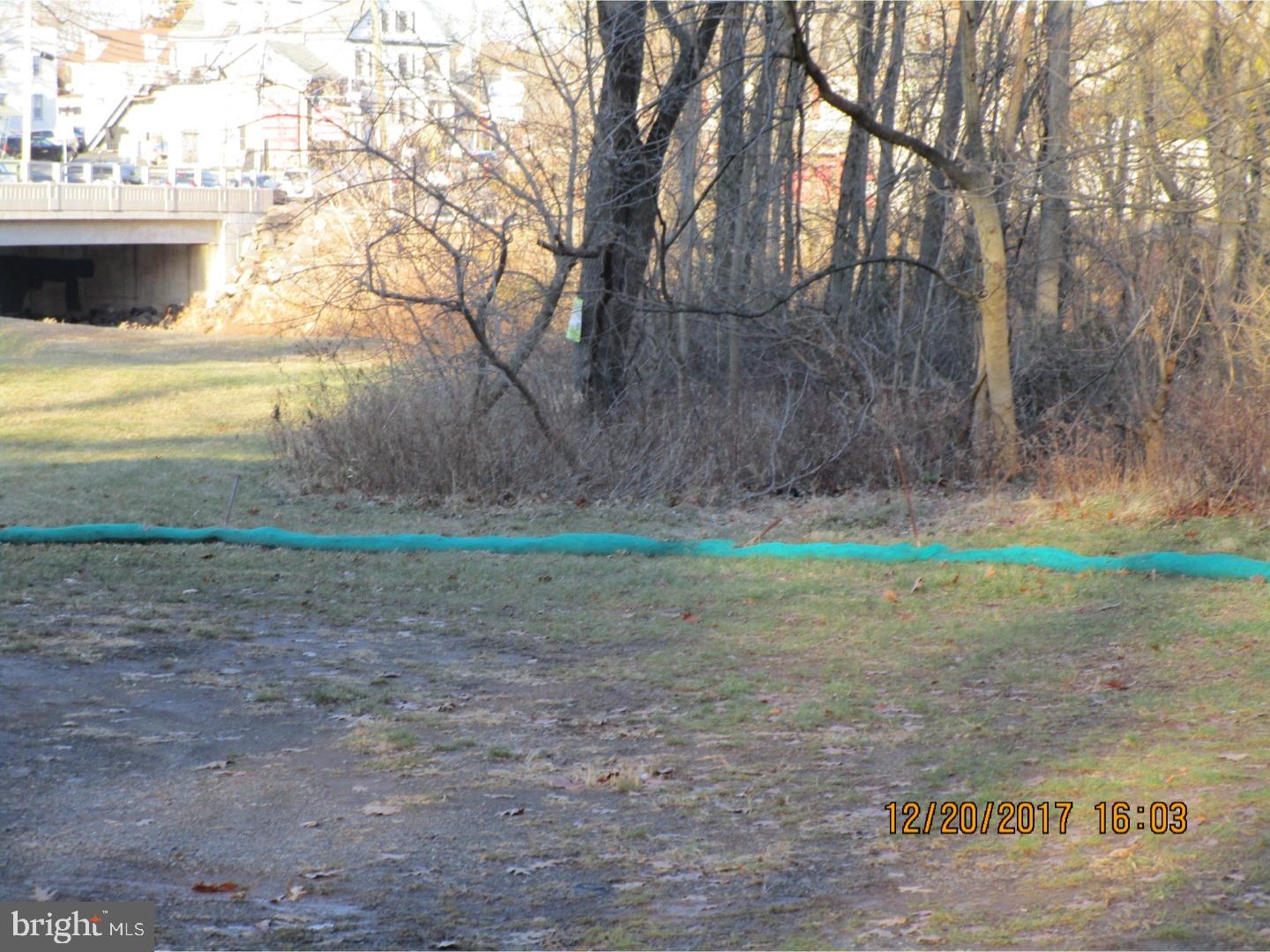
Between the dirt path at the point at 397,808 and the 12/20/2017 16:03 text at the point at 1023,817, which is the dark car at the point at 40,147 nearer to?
the dirt path at the point at 397,808

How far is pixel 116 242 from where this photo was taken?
35.4 meters

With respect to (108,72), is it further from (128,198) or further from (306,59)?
(306,59)

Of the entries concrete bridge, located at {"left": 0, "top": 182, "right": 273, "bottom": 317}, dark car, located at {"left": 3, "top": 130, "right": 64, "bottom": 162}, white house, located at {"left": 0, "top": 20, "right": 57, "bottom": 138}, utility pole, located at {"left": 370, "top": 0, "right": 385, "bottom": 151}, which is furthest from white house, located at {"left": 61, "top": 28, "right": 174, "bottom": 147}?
utility pole, located at {"left": 370, "top": 0, "right": 385, "bottom": 151}

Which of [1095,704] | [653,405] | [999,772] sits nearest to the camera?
[999,772]

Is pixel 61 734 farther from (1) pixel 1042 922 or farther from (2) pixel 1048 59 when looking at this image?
(2) pixel 1048 59

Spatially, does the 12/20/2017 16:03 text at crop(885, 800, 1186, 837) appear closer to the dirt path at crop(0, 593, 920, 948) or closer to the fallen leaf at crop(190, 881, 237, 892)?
the dirt path at crop(0, 593, 920, 948)

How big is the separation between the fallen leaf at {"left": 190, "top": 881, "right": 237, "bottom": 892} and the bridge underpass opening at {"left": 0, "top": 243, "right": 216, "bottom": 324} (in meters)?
37.7

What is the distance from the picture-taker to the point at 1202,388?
10086 mm

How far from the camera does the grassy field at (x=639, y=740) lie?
355 cm

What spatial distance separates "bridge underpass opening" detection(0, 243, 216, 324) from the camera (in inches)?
1553

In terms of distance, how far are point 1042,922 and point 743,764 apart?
1.60 m

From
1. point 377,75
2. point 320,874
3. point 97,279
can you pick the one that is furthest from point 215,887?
point 97,279

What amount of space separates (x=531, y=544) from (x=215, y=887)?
526 cm

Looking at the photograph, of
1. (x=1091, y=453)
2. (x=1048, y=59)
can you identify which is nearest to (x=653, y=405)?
(x=1091, y=453)
